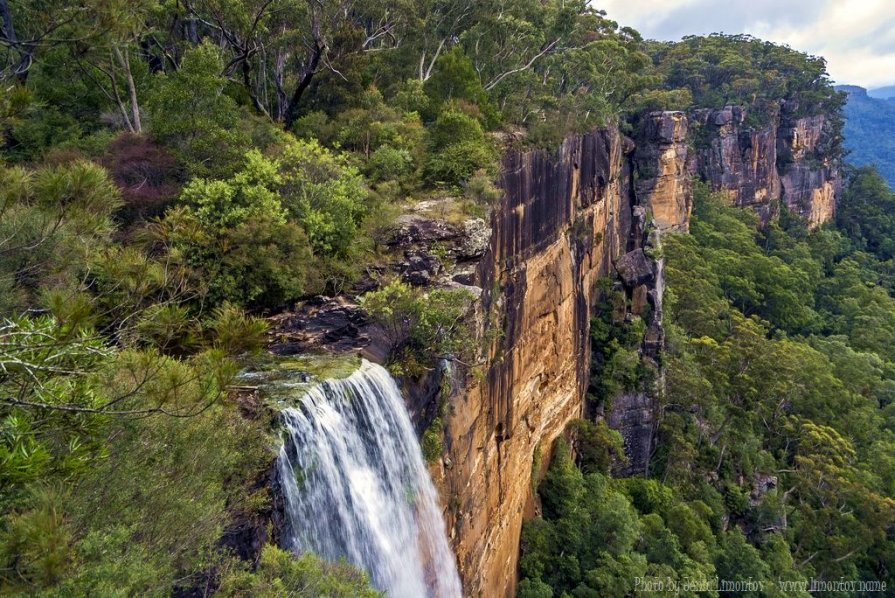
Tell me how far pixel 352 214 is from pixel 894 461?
26301 mm

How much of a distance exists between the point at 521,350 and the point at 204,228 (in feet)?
Result: 33.2

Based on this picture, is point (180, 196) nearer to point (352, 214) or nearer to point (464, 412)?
point (352, 214)

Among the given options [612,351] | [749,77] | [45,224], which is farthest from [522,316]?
[749,77]

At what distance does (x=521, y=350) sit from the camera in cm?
1658

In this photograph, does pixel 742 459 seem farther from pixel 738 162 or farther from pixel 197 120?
pixel 738 162

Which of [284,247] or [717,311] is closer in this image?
[284,247]

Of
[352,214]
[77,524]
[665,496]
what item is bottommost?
[665,496]

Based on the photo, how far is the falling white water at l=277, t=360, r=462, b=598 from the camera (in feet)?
22.8

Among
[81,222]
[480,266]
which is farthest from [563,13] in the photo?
[81,222]

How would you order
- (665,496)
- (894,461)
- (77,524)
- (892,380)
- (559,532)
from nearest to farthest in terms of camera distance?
(77,524), (559,532), (665,496), (894,461), (892,380)

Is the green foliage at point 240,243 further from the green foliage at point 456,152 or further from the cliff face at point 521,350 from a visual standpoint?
the green foliage at point 456,152

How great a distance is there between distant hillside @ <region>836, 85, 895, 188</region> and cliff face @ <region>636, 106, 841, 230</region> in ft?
234

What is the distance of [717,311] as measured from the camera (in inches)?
1267

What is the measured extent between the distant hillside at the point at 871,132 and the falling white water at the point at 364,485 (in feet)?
413
